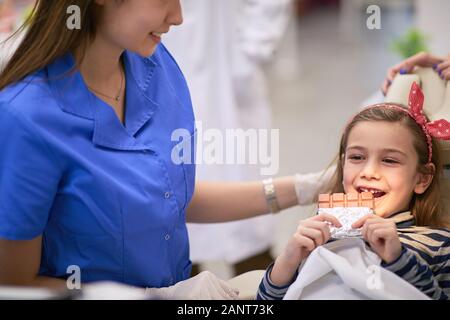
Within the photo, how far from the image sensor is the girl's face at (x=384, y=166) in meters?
1.49

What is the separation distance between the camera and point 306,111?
514 centimetres

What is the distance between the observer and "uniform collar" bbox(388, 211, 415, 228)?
1496mm

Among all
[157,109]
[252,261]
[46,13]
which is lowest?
[252,261]

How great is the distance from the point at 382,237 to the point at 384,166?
9.8 inches

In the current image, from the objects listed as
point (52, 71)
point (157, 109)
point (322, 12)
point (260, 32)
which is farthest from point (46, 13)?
point (322, 12)

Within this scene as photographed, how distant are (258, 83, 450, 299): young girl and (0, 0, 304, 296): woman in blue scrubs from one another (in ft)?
0.90

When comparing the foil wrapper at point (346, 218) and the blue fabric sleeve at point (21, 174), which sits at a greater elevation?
the blue fabric sleeve at point (21, 174)

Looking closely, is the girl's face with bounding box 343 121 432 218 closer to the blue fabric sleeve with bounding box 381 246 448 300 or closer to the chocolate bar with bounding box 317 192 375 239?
the chocolate bar with bounding box 317 192 375 239

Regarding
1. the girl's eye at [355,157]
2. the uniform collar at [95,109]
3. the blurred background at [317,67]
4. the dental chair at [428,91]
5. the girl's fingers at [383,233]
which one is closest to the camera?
the girl's fingers at [383,233]

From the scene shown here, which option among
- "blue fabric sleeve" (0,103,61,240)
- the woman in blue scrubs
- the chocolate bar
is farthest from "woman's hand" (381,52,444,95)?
"blue fabric sleeve" (0,103,61,240)

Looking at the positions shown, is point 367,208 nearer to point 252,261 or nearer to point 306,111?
point 252,261

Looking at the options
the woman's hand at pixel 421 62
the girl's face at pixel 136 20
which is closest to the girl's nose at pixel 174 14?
the girl's face at pixel 136 20

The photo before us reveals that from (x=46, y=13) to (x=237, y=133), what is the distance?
148 centimetres

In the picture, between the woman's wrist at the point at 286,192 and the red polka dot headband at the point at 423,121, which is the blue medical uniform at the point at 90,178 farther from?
the red polka dot headband at the point at 423,121
